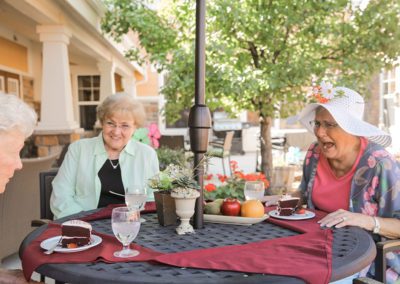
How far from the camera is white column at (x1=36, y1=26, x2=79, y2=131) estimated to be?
571 centimetres

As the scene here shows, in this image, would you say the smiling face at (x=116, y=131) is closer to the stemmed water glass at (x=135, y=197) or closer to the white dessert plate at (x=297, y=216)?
the stemmed water glass at (x=135, y=197)

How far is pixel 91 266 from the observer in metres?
1.31

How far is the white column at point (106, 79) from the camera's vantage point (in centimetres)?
941

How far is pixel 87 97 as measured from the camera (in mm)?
12219

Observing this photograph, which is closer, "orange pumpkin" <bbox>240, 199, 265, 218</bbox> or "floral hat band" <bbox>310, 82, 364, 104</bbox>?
"orange pumpkin" <bbox>240, 199, 265, 218</bbox>

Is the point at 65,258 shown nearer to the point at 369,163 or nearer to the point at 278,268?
the point at 278,268

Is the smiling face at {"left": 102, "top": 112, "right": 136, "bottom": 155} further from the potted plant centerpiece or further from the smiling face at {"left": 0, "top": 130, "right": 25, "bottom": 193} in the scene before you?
the smiling face at {"left": 0, "top": 130, "right": 25, "bottom": 193}

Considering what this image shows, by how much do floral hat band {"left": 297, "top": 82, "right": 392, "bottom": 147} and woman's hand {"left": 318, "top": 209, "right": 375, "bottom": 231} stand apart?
39 centimetres

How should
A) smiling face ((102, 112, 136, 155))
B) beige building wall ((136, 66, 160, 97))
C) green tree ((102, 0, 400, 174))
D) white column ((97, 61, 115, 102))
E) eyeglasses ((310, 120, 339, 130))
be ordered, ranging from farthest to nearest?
beige building wall ((136, 66, 160, 97)), white column ((97, 61, 115, 102)), green tree ((102, 0, 400, 174)), smiling face ((102, 112, 136, 155)), eyeglasses ((310, 120, 339, 130))

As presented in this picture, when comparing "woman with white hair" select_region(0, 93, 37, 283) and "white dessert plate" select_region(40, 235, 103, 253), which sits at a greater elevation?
"woman with white hair" select_region(0, 93, 37, 283)

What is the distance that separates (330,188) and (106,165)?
1.27 metres

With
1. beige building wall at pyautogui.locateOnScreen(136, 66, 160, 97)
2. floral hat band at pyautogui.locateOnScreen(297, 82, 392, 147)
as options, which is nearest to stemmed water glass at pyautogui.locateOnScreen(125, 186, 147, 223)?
floral hat band at pyautogui.locateOnScreen(297, 82, 392, 147)

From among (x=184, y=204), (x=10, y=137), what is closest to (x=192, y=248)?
(x=184, y=204)

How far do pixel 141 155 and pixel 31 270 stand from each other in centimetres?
130
